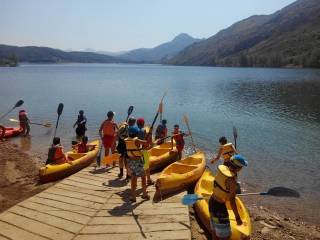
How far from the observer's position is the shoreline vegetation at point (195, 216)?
35.1 ft

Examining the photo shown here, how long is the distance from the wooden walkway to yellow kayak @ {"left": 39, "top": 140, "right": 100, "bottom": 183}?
8.06ft

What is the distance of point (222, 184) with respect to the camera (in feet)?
23.4

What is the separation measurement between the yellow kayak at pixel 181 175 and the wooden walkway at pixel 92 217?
0.52 m

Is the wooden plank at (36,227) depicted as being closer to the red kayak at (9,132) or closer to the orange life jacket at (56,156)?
the orange life jacket at (56,156)

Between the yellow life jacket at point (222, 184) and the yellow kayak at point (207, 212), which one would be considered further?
the yellow kayak at point (207, 212)

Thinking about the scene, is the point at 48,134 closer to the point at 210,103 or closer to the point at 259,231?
the point at 259,231

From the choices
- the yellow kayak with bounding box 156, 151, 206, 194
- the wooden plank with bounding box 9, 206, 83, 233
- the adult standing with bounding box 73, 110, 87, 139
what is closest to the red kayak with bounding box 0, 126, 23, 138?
the adult standing with bounding box 73, 110, 87, 139

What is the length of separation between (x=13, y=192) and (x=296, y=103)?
40.1 meters

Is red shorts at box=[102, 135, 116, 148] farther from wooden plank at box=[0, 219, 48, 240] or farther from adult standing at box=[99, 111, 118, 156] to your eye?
wooden plank at box=[0, 219, 48, 240]

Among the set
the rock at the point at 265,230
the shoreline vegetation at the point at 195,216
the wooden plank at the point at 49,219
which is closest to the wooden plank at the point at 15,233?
the wooden plank at the point at 49,219

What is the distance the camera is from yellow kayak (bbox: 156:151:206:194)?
38.1 feet

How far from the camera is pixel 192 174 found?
13.2m

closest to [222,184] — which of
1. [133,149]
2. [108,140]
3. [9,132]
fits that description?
[133,149]

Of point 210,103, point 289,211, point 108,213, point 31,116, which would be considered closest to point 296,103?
point 210,103
